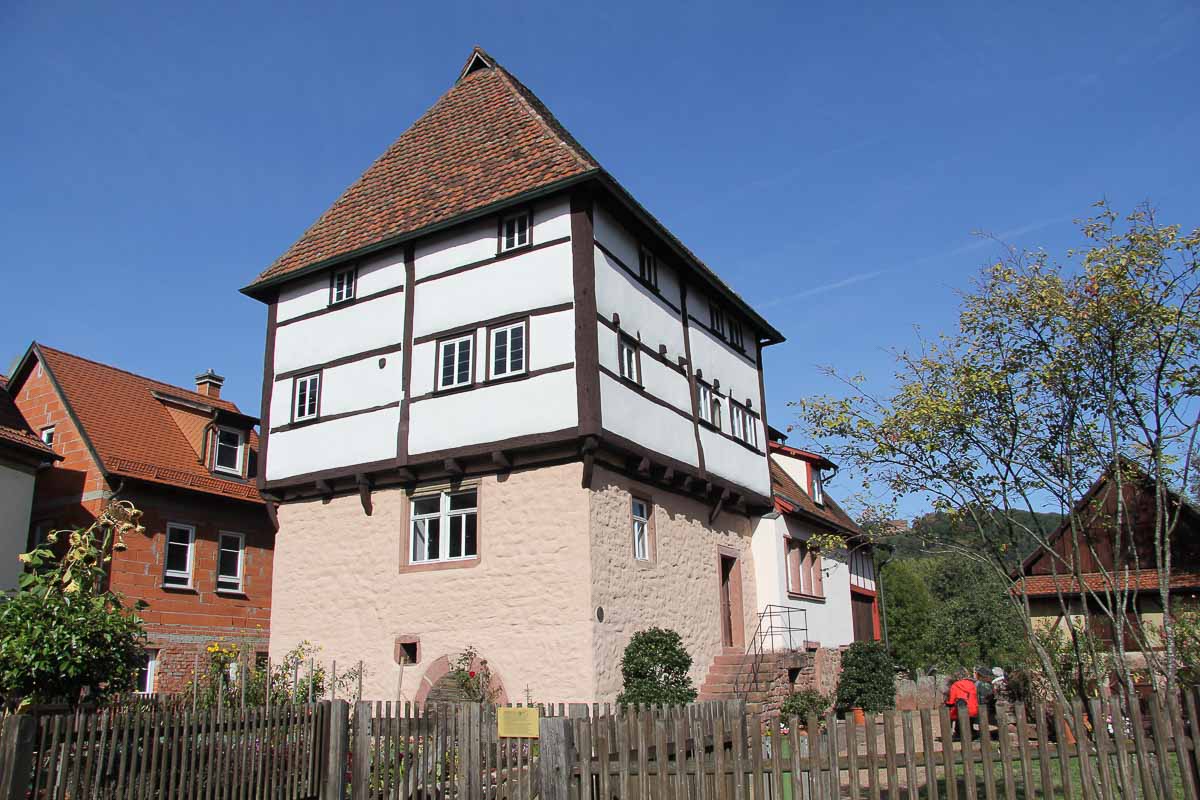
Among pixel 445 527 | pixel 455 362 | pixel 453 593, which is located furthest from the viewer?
pixel 455 362

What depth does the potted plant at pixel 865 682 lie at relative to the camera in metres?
23.6

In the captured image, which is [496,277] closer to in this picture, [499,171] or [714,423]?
[499,171]

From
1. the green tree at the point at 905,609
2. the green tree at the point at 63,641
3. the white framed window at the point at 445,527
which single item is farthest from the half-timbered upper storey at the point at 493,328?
the green tree at the point at 905,609

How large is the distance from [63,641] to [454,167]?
1225 centimetres

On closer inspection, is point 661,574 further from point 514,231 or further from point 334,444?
point 514,231

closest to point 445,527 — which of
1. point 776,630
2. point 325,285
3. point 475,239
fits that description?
point 475,239

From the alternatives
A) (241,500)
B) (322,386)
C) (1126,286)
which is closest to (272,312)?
(322,386)

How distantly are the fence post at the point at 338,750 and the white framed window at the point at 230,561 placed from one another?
1385cm

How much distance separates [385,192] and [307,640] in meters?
9.42

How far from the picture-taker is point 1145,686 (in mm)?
19547

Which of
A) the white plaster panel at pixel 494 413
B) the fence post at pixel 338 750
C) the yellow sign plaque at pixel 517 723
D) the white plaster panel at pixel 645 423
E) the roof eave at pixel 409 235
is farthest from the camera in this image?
the roof eave at pixel 409 235

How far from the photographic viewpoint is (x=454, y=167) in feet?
66.0

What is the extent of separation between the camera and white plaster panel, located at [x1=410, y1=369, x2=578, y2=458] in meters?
16.3

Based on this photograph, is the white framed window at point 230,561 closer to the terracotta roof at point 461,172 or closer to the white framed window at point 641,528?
the terracotta roof at point 461,172
